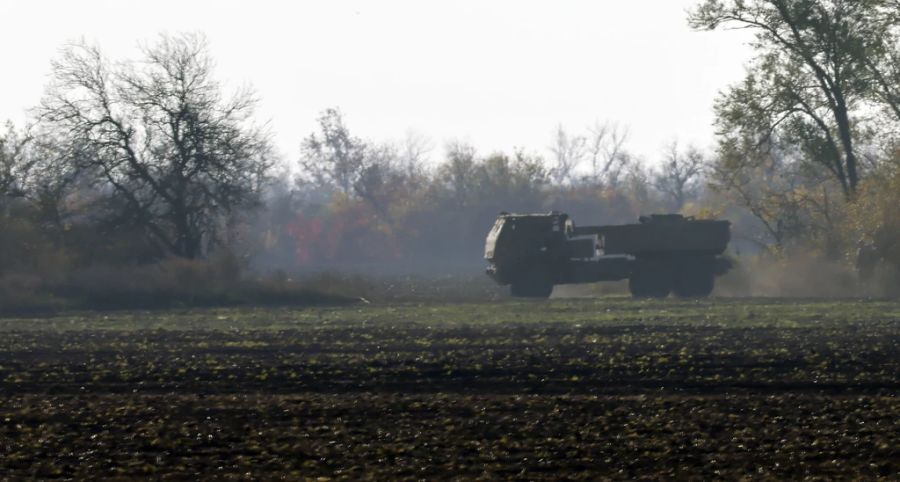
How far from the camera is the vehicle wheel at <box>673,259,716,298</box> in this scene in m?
50.1

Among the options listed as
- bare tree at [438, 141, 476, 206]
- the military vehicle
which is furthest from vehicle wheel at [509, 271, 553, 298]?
bare tree at [438, 141, 476, 206]

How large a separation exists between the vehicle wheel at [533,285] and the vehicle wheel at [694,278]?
4.25 m

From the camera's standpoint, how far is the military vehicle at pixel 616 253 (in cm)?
4938

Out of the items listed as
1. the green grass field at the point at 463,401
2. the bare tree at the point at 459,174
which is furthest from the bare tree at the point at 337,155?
the green grass field at the point at 463,401

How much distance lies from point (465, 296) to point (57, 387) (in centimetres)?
3307

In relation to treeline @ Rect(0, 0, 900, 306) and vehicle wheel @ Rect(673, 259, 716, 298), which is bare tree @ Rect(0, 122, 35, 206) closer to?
treeline @ Rect(0, 0, 900, 306)

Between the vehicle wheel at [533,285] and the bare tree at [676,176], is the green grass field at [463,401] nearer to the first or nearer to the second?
the vehicle wheel at [533,285]

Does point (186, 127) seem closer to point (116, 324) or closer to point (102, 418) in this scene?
point (116, 324)

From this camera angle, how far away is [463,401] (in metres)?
19.4

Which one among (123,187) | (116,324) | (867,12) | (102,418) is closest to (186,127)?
(123,187)

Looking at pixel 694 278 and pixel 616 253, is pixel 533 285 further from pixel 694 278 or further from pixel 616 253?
pixel 694 278

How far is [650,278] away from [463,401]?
31047 millimetres

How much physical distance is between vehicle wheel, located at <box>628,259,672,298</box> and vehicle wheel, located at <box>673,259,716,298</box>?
422 millimetres

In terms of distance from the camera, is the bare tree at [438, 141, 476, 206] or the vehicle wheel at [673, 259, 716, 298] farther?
the bare tree at [438, 141, 476, 206]
